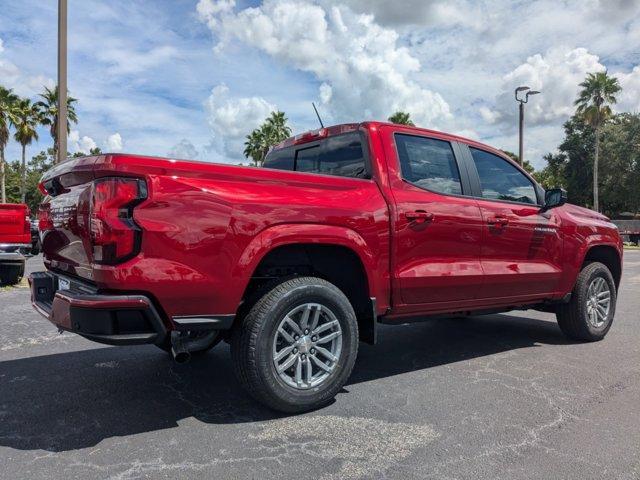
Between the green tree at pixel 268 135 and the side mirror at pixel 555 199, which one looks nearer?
the side mirror at pixel 555 199

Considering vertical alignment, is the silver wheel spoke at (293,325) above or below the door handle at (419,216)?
below

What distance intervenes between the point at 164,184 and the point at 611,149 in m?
46.1

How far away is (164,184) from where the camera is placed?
2807mm

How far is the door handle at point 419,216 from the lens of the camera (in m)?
3.77

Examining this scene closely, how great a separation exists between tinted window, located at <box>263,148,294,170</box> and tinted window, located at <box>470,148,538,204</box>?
1624 millimetres

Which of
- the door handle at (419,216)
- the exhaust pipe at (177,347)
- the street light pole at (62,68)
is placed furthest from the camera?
the street light pole at (62,68)

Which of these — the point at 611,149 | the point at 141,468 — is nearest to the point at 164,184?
the point at 141,468

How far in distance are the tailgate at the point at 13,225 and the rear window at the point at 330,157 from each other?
5.18m

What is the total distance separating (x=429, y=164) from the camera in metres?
4.16

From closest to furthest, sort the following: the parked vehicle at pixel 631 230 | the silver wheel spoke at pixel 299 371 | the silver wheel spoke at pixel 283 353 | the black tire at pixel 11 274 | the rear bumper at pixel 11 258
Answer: the silver wheel spoke at pixel 283 353, the silver wheel spoke at pixel 299 371, the rear bumper at pixel 11 258, the black tire at pixel 11 274, the parked vehicle at pixel 631 230

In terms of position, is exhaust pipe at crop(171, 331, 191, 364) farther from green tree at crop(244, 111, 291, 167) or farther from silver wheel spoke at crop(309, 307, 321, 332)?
green tree at crop(244, 111, 291, 167)

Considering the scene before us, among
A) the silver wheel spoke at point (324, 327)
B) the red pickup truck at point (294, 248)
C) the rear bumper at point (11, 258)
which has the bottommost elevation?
the rear bumper at point (11, 258)

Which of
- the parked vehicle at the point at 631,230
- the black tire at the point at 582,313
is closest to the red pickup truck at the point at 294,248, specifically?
the black tire at the point at 582,313

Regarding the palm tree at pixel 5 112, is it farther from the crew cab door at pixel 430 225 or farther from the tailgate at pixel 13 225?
the crew cab door at pixel 430 225
